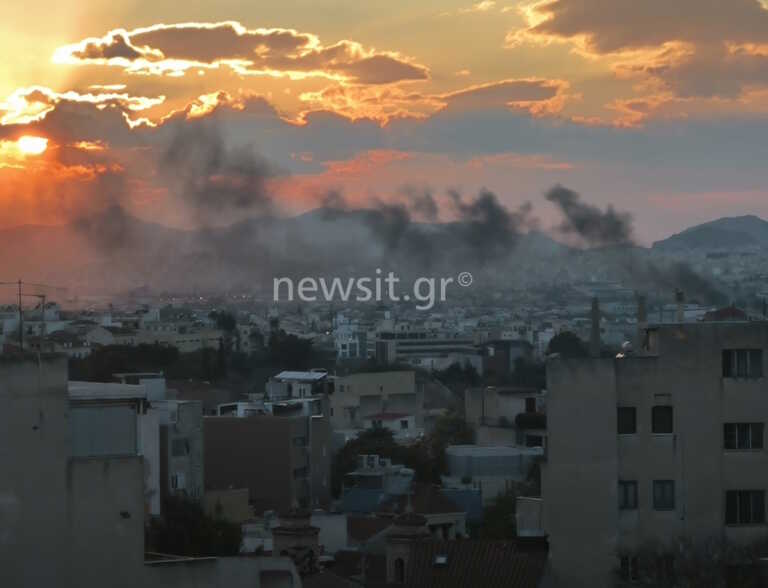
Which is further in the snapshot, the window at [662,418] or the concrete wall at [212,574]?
the window at [662,418]

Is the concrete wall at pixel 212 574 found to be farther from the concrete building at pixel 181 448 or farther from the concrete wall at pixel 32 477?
the concrete building at pixel 181 448

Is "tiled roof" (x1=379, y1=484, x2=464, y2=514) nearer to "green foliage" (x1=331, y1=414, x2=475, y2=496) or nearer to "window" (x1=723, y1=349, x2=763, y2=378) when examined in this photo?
"green foliage" (x1=331, y1=414, x2=475, y2=496)

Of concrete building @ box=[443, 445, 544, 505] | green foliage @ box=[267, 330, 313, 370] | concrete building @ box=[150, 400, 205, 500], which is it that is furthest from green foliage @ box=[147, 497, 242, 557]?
green foliage @ box=[267, 330, 313, 370]

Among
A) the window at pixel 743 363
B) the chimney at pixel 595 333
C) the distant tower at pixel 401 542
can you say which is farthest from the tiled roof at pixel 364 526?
the window at pixel 743 363

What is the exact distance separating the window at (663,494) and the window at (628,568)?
1.92 ft

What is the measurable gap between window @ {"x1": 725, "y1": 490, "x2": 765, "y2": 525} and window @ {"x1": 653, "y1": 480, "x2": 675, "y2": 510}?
591 mm

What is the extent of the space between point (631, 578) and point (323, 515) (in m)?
19.5

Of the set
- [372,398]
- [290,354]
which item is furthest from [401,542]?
[290,354]

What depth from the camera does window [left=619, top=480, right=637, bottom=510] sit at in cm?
2017

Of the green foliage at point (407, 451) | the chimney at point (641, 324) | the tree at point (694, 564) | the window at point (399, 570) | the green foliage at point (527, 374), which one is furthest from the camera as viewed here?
the green foliage at point (527, 374)

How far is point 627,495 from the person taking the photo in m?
20.2

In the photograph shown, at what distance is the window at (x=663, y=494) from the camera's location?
2017 centimetres

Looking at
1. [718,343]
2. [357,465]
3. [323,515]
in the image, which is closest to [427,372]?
[357,465]

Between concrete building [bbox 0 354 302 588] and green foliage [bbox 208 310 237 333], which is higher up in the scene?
green foliage [bbox 208 310 237 333]
